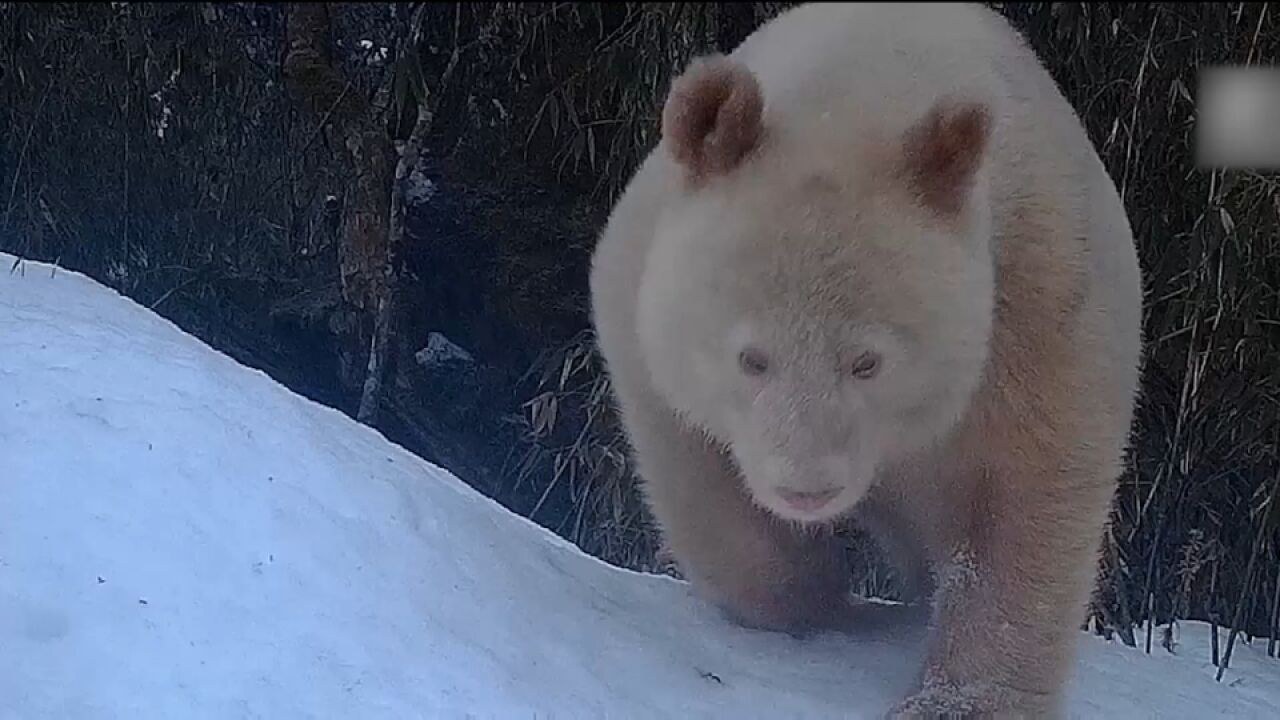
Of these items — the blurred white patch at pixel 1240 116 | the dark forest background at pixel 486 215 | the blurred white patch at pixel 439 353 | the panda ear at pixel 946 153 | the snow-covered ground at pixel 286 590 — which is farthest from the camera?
the blurred white patch at pixel 439 353

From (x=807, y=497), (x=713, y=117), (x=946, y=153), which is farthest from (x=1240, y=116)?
(x=807, y=497)

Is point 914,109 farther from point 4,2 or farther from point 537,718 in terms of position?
point 4,2

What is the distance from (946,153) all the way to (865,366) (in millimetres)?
270

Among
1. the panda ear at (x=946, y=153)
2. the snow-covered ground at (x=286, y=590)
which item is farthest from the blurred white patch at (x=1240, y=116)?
the panda ear at (x=946, y=153)

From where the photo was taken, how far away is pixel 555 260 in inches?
141

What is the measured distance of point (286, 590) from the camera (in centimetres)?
184

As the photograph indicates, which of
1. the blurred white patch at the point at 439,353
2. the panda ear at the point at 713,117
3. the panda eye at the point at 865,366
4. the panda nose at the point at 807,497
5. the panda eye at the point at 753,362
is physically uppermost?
the panda ear at the point at 713,117

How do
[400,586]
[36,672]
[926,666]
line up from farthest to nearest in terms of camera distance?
[926,666] → [400,586] → [36,672]

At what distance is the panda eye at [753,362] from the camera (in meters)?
1.77

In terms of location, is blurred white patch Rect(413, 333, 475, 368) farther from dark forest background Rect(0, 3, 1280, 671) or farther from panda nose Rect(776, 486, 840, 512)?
panda nose Rect(776, 486, 840, 512)

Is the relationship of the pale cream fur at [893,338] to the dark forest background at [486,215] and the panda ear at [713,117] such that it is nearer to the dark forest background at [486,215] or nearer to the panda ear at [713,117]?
the panda ear at [713,117]

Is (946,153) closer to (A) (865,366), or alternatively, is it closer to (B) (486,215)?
(A) (865,366)

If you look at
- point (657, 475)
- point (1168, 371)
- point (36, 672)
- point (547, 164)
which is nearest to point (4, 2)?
point (547, 164)

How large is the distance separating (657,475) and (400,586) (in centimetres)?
63
